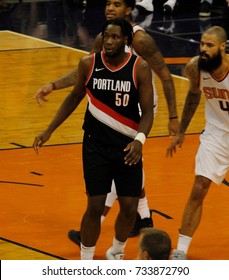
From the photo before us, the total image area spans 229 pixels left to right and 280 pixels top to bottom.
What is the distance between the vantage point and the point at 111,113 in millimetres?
7598

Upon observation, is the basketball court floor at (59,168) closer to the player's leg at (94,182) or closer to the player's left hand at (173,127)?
the player's leg at (94,182)

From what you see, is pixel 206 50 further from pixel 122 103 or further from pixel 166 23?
pixel 166 23

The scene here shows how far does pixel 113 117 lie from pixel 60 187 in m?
2.58

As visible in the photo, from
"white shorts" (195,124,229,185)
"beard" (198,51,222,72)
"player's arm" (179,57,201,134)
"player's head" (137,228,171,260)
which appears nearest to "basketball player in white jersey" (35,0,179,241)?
"player's arm" (179,57,201,134)

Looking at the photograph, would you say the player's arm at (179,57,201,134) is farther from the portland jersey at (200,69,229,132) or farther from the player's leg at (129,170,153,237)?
the player's leg at (129,170,153,237)

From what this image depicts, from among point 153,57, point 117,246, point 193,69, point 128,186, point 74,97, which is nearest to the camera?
point 128,186

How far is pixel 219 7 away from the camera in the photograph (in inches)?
872

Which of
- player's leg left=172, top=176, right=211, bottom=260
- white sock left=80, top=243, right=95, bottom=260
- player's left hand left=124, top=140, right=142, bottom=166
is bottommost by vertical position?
white sock left=80, top=243, right=95, bottom=260

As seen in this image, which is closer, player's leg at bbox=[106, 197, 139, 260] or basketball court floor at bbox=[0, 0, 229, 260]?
player's leg at bbox=[106, 197, 139, 260]

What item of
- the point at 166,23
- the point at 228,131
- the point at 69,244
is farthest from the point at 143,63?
the point at 166,23

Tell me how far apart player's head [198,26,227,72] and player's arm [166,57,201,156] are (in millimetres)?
167

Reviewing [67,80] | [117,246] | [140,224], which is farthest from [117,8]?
[117,246]

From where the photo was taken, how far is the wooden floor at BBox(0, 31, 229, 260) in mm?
8570

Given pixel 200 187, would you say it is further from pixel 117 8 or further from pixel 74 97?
pixel 117 8
